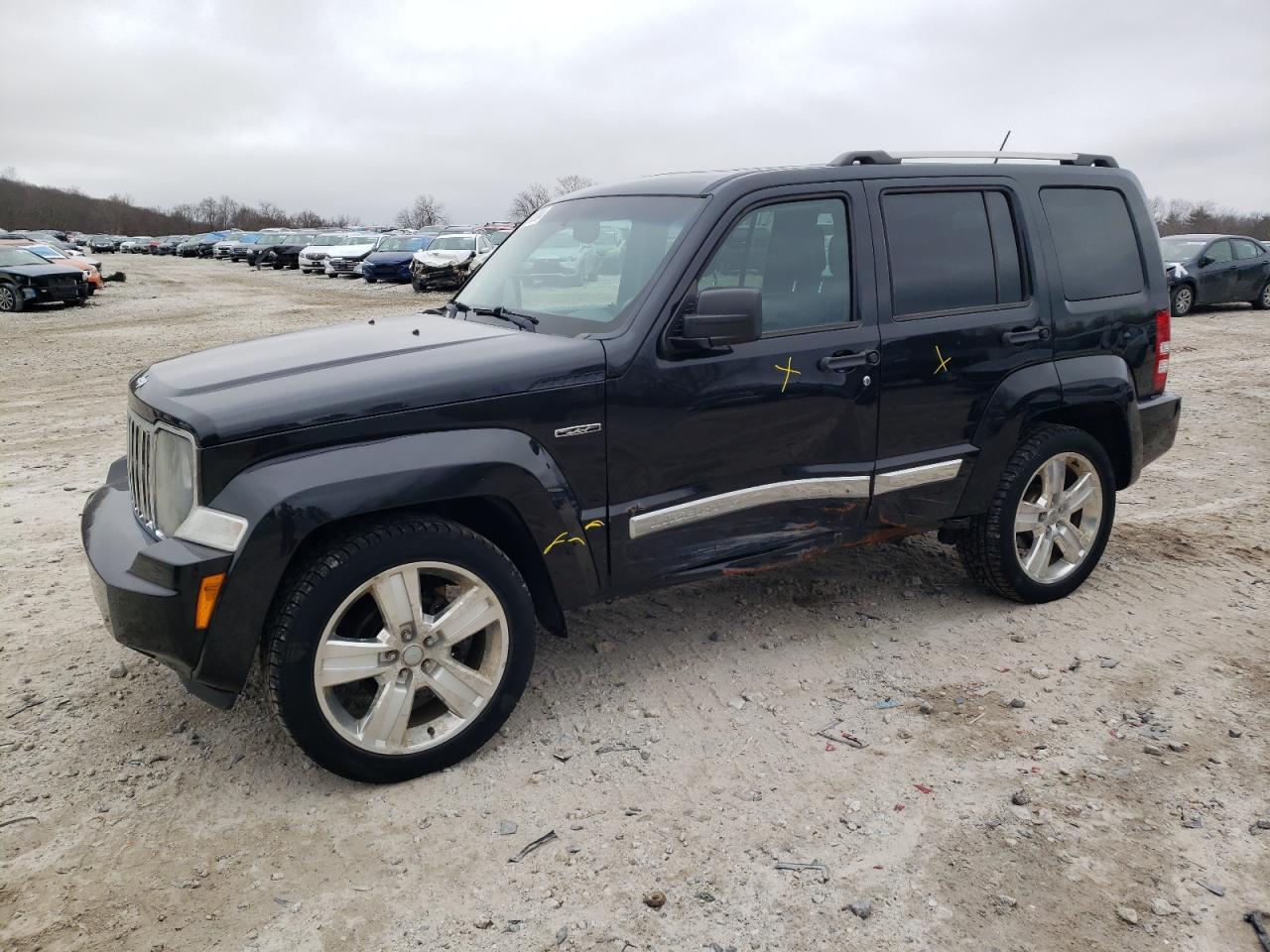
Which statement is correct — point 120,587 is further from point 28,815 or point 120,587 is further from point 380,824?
point 380,824

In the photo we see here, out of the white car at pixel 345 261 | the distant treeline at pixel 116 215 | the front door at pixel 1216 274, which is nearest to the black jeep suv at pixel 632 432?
the front door at pixel 1216 274

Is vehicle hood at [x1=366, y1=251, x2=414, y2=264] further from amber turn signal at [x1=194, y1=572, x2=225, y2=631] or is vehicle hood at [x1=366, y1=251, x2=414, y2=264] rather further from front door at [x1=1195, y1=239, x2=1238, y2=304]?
amber turn signal at [x1=194, y1=572, x2=225, y2=631]

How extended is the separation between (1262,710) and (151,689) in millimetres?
4337

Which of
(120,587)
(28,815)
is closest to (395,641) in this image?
(120,587)

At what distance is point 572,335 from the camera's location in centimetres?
371

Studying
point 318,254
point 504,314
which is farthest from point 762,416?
point 318,254

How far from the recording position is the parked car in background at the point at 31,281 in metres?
21.3

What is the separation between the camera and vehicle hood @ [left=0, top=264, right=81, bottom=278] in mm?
21375

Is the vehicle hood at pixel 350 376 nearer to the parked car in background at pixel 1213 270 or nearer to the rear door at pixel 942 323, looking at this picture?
the rear door at pixel 942 323

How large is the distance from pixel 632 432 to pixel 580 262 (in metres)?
0.91

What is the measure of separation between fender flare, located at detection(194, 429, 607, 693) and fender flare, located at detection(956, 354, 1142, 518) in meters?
2.08

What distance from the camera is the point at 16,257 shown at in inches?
866

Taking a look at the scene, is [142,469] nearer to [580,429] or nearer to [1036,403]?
[580,429]

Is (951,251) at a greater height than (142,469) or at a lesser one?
greater
